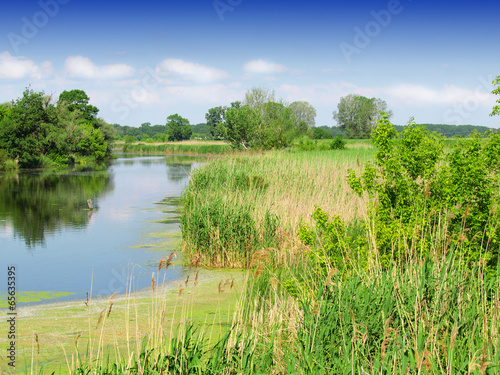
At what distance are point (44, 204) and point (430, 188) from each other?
18212 mm

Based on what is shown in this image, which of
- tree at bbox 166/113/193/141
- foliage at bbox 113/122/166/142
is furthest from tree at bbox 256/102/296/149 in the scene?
foliage at bbox 113/122/166/142

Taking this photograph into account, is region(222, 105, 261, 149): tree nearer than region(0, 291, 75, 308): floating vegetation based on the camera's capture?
No

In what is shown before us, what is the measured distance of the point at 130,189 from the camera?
87.1 feet

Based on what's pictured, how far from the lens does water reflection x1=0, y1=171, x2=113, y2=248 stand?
1491cm

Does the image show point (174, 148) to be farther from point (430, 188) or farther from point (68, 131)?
point (430, 188)

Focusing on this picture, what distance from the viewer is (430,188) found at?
224 inches

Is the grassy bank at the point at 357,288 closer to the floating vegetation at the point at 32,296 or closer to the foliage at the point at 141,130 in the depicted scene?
the floating vegetation at the point at 32,296

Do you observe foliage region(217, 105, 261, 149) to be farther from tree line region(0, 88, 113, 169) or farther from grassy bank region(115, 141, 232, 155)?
grassy bank region(115, 141, 232, 155)

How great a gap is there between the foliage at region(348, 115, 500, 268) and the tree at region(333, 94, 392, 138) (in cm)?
8172

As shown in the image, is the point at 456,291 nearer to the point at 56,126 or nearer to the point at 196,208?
the point at 196,208

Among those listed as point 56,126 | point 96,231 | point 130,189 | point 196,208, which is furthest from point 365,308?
point 56,126

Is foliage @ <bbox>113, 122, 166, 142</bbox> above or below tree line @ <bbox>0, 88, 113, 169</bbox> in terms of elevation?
above

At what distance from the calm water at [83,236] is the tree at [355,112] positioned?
69091 mm

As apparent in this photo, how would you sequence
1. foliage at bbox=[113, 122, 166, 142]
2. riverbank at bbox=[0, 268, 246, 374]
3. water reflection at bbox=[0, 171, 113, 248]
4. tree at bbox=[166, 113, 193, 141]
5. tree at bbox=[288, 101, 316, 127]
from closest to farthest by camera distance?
riverbank at bbox=[0, 268, 246, 374] → water reflection at bbox=[0, 171, 113, 248] → tree at bbox=[288, 101, 316, 127] → tree at bbox=[166, 113, 193, 141] → foliage at bbox=[113, 122, 166, 142]
